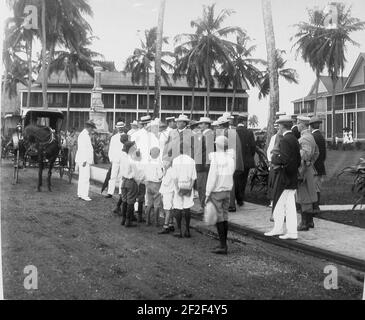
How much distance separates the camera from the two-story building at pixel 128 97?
7199 millimetres

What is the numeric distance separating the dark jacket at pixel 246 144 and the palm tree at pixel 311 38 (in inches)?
88.7

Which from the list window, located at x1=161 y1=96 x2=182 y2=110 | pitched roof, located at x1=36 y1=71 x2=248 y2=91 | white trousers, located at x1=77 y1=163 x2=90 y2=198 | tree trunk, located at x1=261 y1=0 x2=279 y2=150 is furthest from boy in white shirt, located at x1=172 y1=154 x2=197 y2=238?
white trousers, located at x1=77 y1=163 x2=90 y2=198

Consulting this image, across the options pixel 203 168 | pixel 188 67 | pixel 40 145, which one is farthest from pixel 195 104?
pixel 40 145

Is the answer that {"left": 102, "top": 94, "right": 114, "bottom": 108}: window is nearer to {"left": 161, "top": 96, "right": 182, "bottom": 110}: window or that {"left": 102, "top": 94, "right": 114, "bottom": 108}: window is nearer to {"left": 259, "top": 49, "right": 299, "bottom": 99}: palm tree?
{"left": 161, "top": 96, "right": 182, "bottom": 110}: window

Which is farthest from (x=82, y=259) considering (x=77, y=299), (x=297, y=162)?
(x=297, y=162)

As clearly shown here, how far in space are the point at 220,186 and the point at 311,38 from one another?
220 cm

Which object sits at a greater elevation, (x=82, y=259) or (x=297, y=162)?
(x=297, y=162)

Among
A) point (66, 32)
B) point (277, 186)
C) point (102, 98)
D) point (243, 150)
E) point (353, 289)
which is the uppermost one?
point (66, 32)

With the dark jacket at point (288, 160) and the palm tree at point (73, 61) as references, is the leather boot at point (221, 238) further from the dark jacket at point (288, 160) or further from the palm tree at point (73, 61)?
the palm tree at point (73, 61)

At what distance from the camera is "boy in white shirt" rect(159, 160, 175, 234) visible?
7.85 m

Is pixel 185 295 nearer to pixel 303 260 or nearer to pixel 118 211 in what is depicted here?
pixel 303 260

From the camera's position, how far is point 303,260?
6.17 m

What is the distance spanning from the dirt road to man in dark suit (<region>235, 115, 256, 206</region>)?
2387 millimetres
